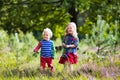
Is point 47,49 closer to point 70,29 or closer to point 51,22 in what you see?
point 70,29

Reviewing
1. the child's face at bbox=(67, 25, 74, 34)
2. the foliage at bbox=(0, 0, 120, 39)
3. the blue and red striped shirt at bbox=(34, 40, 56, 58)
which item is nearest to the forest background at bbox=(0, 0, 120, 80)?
the foliage at bbox=(0, 0, 120, 39)

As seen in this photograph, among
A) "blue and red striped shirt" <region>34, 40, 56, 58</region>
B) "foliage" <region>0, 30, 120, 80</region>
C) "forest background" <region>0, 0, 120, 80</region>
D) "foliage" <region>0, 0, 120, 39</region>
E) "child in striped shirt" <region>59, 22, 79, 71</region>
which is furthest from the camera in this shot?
"foliage" <region>0, 0, 120, 39</region>

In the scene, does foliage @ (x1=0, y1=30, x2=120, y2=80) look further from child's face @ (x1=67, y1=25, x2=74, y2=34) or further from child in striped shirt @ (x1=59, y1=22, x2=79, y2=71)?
child's face @ (x1=67, y1=25, x2=74, y2=34)

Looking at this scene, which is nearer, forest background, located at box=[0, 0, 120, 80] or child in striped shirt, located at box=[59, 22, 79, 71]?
child in striped shirt, located at box=[59, 22, 79, 71]

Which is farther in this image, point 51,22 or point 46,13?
point 51,22

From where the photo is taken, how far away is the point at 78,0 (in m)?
20.1

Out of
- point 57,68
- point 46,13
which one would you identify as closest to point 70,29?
point 57,68

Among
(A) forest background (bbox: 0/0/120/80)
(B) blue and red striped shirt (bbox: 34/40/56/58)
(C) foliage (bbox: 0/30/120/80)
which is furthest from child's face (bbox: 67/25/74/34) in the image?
(A) forest background (bbox: 0/0/120/80)

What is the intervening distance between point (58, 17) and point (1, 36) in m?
8.51

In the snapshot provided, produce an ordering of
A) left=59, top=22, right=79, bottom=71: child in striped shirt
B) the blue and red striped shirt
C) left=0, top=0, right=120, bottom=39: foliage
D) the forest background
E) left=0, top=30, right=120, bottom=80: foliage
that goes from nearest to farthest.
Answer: left=0, top=30, right=120, bottom=80: foliage < left=59, top=22, right=79, bottom=71: child in striped shirt < the blue and red striped shirt < the forest background < left=0, top=0, right=120, bottom=39: foliage

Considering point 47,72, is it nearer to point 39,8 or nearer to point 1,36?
point 1,36

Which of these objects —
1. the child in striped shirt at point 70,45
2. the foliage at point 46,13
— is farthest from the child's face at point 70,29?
the foliage at point 46,13

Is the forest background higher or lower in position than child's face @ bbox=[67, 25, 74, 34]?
lower

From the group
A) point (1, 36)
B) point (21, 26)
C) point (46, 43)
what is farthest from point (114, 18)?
point (46, 43)
